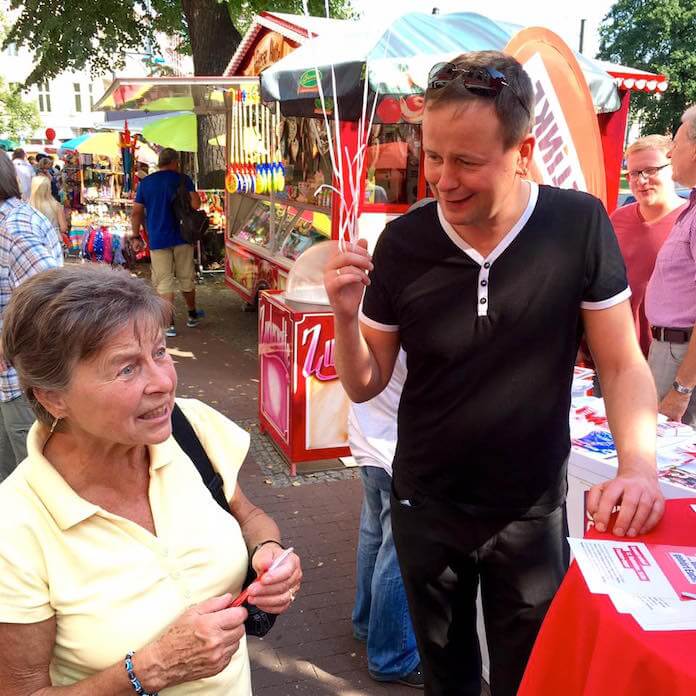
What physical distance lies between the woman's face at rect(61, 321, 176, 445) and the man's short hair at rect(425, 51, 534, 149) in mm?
887

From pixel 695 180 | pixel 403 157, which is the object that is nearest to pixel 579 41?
pixel 403 157

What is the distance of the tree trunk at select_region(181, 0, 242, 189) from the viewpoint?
1169 centimetres

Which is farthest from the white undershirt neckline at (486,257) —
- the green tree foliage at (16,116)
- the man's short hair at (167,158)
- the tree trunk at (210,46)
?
the green tree foliage at (16,116)

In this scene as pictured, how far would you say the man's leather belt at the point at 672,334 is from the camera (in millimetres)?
3682

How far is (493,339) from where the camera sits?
5.56 ft

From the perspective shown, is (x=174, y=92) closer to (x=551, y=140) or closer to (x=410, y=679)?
(x=551, y=140)

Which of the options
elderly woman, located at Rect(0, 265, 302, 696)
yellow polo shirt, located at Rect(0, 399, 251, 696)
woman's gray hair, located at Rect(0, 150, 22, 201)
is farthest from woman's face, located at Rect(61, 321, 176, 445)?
woman's gray hair, located at Rect(0, 150, 22, 201)

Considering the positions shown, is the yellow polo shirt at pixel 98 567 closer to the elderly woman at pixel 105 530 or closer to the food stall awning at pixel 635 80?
the elderly woman at pixel 105 530

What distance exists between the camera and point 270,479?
182 inches

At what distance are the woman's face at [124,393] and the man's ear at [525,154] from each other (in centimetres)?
99

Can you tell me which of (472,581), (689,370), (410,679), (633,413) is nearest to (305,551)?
(410,679)

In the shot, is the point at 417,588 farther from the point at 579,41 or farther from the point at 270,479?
the point at 579,41

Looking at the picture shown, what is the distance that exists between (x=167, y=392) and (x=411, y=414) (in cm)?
68

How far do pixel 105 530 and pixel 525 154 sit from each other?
4.45 feet
